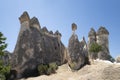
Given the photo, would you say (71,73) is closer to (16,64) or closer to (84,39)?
(16,64)

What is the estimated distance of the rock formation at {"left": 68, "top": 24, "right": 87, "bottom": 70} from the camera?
46312 millimetres

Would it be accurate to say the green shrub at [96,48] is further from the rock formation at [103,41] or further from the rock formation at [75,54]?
the rock formation at [75,54]

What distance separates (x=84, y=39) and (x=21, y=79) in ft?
90.9

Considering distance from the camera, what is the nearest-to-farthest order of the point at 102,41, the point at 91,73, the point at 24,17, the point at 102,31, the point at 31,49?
the point at 91,73 < the point at 31,49 < the point at 24,17 < the point at 102,41 < the point at 102,31

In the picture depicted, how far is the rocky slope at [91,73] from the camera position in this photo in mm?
37253

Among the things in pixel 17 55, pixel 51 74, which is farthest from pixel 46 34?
pixel 51 74

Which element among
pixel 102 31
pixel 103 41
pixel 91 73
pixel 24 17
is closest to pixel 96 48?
pixel 103 41

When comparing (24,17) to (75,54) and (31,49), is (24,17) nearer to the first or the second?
(31,49)

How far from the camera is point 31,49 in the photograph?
4881 cm

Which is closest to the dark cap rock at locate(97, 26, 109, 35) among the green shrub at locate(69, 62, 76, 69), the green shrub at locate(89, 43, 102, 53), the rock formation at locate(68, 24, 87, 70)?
the green shrub at locate(89, 43, 102, 53)

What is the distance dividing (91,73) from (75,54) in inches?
367

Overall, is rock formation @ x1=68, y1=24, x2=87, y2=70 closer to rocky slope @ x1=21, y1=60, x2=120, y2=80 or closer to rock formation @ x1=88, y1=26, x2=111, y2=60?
rocky slope @ x1=21, y1=60, x2=120, y2=80

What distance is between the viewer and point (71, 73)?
43875 millimetres

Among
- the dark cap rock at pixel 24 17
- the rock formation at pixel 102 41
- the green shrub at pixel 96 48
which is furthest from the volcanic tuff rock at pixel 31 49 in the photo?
the rock formation at pixel 102 41
